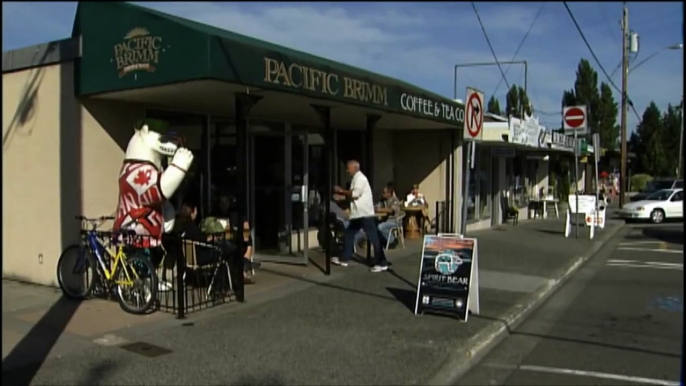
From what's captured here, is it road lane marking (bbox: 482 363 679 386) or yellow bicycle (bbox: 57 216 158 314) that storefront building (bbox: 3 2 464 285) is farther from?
road lane marking (bbox: 482 363 679 386)

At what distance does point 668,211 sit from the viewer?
2492 centimetres

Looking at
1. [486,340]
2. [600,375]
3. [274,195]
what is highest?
[274,195]

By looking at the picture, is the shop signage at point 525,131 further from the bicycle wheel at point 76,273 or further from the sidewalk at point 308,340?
the bicycle wheel at point 76,273

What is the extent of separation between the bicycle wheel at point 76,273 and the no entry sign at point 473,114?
4.68 meters

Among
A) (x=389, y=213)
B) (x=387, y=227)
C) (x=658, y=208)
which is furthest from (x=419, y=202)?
(x=658, y=208)

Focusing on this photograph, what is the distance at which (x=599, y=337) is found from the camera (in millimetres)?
7188

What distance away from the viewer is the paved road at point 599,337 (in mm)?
5812

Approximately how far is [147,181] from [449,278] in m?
3.60

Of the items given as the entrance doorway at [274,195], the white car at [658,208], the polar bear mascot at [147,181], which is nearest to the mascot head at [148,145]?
the polar bear mascot at [147,181]

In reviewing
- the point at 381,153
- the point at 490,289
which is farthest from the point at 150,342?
the point at 381,153

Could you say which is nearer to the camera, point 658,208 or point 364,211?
point 364,211

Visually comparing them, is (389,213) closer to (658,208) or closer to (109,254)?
(109,254)

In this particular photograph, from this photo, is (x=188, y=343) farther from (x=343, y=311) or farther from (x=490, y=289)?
(x=490, y=289)

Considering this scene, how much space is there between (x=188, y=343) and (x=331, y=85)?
13.1ft
